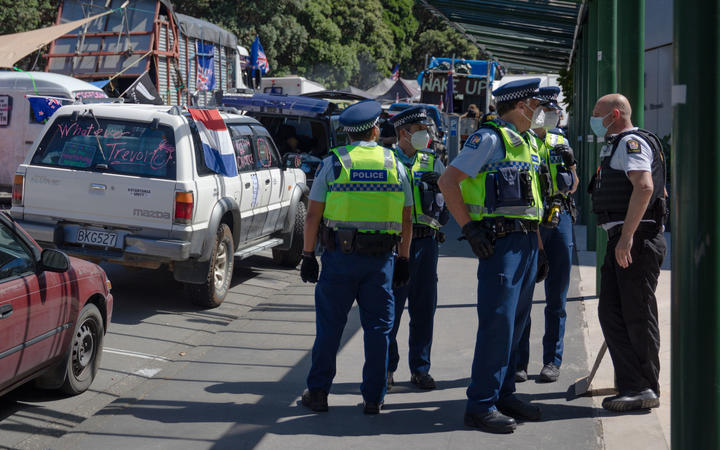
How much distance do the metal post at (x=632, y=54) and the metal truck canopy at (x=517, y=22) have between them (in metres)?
5.02

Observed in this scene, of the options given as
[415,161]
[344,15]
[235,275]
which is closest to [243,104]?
[235,275]

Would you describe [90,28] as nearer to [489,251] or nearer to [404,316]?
[404,316]

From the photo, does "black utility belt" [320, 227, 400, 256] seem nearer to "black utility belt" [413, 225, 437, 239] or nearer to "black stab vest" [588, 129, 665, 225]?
"black utility belt" [413, 225, 437, 239]

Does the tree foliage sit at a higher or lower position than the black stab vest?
higher

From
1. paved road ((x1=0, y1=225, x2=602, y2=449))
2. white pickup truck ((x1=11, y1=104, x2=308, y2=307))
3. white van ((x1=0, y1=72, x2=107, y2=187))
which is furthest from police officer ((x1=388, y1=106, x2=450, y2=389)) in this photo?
white van ((x1=0, y1=72, x2=107, y2=187))

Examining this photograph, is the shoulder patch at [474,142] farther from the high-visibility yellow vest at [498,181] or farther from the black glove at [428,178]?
the black glove at [428,178]

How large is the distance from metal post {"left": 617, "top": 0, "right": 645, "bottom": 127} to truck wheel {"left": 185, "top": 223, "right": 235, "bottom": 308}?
393cm

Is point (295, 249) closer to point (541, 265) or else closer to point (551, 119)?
point (551, 119)

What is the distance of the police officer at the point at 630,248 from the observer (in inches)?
203

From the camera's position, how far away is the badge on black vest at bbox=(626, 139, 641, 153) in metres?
5.14

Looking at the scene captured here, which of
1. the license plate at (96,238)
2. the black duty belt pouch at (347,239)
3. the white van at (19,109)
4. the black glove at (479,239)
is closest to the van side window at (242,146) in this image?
the license plate at (96,238)

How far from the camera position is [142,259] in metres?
7.91

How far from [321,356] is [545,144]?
2145 millimetres

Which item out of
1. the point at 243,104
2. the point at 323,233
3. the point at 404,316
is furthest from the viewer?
the point at 243,104
